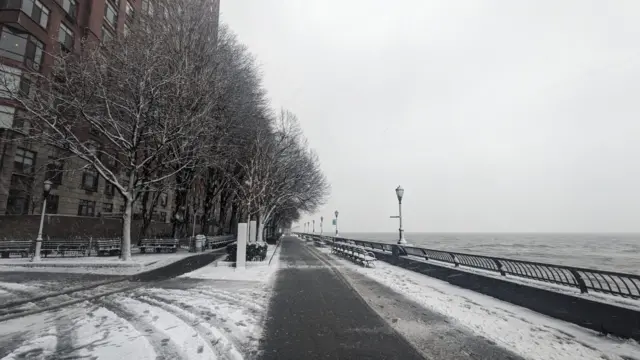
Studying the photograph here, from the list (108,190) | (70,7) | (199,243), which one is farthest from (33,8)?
(199,243)

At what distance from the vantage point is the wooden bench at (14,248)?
16297 mm

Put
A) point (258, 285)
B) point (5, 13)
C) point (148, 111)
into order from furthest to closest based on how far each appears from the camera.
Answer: point (5, 13), point (148, 111), point (258, 285)

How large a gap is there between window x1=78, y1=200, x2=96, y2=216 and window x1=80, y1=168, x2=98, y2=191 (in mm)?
1350

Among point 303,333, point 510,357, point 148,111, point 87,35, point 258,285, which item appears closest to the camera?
point 510,357

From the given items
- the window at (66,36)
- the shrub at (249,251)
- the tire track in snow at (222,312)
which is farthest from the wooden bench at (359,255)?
the window at (66,36)

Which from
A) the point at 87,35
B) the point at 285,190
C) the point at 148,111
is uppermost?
the point at 87,35

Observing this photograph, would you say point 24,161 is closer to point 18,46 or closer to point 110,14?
point 18,46

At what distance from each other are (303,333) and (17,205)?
28.1m

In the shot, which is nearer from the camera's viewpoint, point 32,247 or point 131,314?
point 131,314

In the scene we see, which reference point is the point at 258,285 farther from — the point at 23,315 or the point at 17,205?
the point at 17,205

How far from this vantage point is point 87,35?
29.7 meters

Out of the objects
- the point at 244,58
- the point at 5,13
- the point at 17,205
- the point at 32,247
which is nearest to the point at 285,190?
the point at 244,58

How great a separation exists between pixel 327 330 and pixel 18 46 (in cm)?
3165

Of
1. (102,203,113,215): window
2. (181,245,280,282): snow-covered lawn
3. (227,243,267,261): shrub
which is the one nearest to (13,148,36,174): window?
(102,203,113,215): window
